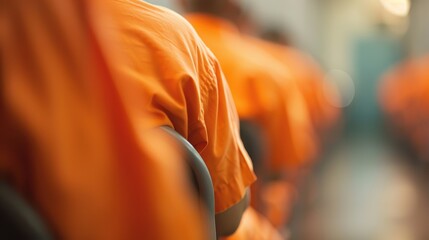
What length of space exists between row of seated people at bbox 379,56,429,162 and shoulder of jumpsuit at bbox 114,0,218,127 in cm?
392

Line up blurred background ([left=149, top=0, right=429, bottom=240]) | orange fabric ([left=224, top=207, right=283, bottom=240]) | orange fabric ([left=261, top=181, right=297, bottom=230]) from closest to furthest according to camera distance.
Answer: orange fabric ([left=224, top=207, right=283, bottom=240]) < orange fabric ([left=261, top=181, right=297, bottom=230]) < blurred background ([left=149, top=0, right=429, bottom=240])

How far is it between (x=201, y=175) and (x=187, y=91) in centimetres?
15

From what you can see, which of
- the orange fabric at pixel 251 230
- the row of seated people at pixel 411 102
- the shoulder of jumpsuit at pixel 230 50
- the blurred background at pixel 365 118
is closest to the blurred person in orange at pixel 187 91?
the orange fabric at pixel 251 230

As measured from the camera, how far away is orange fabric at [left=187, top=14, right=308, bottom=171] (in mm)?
2242

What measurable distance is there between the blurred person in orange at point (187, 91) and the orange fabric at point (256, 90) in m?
0.91

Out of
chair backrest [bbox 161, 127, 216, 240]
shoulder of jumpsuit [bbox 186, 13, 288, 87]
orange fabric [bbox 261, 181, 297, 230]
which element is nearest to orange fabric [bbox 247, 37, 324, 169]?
orange fabric [bbox 261, 181, 297, 230]

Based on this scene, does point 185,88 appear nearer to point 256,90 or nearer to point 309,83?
point 256,90

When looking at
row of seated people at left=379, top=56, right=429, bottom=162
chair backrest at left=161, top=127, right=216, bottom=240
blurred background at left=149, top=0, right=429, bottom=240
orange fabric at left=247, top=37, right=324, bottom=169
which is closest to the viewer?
chair backrest at left=161, top=127, right=216, bottom=240

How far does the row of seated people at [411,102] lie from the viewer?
4.89 m

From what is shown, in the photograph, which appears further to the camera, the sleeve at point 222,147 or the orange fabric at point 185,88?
the sleeve at point 222,147

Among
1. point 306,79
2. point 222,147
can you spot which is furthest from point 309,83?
point 222,147

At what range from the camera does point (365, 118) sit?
7512 millimetres

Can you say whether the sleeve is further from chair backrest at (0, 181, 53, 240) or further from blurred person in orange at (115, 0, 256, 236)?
chair backrest at (0, 181, 53, 240)

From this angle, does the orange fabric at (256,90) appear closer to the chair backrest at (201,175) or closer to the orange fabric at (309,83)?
the chair backrest at (201,175)
